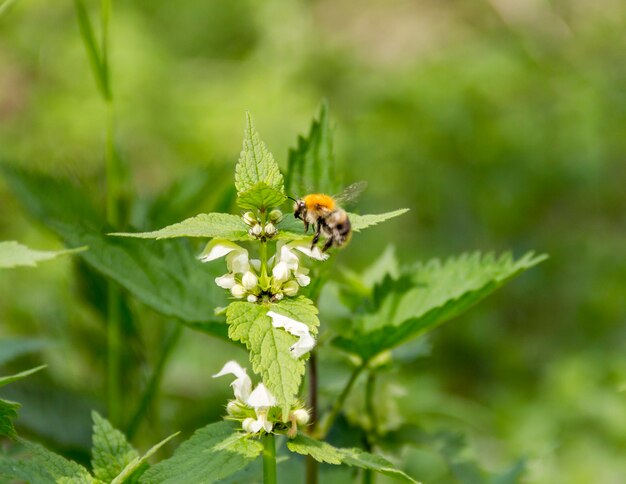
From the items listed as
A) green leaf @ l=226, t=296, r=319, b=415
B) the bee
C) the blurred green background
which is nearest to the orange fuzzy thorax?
the bee

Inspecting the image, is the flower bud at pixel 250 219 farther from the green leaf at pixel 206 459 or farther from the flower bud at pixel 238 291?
the green leaf at pixel 206 459

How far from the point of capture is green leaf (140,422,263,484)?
921 mm

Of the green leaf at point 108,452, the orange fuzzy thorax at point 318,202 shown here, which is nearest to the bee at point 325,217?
the orange fuzzy thorax at point 318,202

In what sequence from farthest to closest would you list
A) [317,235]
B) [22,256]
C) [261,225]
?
[317,235], [261,225], [22,256]

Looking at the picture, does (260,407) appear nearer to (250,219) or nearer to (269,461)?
(269,461)

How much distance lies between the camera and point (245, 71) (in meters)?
4.46

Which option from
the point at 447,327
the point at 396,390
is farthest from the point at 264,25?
the point at 396,390

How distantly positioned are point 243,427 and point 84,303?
90 cm

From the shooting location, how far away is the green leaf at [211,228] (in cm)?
91

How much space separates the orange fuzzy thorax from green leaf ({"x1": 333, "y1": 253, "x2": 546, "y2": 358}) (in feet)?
0.59

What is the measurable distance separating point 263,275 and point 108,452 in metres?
0.26

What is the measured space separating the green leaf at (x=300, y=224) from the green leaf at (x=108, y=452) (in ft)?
0.95

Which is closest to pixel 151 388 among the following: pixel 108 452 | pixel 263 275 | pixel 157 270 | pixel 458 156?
pixel 157 270

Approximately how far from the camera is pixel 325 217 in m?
1.14
